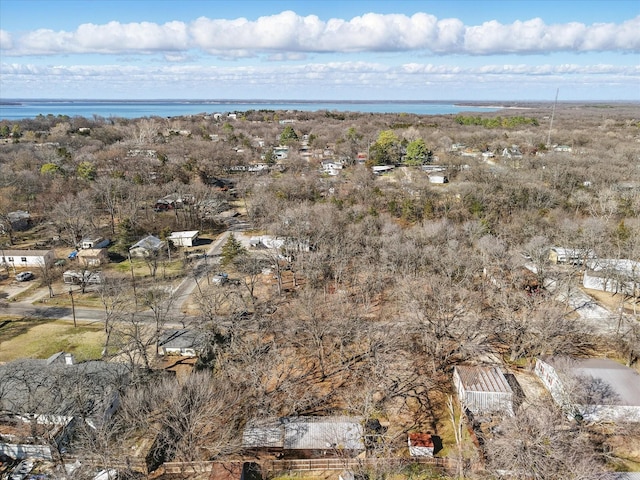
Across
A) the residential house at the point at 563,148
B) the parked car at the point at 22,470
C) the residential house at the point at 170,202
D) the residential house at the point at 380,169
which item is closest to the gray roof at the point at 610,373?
the parked car at the point at 22,470

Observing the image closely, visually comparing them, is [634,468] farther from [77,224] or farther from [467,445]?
[77,224]

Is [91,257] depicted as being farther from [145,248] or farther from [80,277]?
[145,248]

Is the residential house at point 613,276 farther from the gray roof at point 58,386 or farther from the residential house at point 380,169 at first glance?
the residential house at point 380,169

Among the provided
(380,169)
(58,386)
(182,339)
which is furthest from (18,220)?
(380,169)

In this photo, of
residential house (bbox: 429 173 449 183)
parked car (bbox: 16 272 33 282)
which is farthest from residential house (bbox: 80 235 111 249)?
residential house (bbox: 429 173 449 183)

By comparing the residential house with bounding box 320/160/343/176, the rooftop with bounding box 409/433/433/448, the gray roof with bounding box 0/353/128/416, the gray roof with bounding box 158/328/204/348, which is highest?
the residential house with bounding box 320/160/343/176

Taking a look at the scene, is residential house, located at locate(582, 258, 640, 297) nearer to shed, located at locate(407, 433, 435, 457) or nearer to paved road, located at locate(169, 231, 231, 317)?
shed, located at locate(407, 433, 435, 457)

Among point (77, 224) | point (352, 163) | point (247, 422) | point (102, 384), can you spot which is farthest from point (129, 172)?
point (247, 422)
